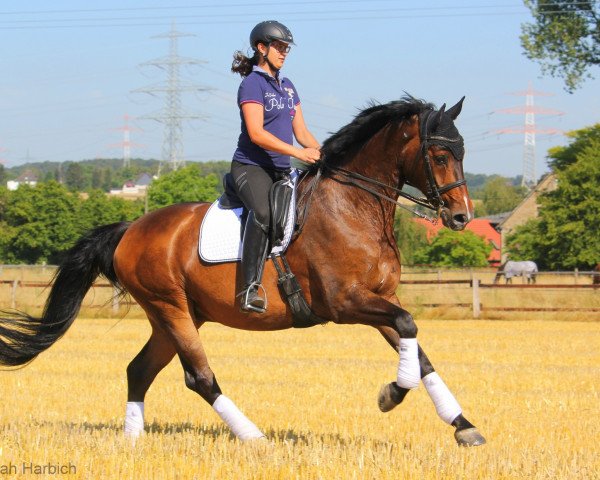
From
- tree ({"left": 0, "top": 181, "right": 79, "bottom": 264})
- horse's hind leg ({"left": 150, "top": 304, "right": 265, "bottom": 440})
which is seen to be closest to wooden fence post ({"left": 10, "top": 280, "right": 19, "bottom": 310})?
horse's hind leg ({"left": 150, "top": 304, "right": 265, "bottom": 440})

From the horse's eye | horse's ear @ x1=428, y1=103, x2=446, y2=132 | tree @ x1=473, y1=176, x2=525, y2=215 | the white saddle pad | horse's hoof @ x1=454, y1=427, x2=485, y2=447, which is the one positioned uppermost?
tree @ x1=473, y1=176, x2=525, y2=215

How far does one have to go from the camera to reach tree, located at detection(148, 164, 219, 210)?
107 m

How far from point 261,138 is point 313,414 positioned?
160 inches

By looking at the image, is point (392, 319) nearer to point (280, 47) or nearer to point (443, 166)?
point (443, 166)

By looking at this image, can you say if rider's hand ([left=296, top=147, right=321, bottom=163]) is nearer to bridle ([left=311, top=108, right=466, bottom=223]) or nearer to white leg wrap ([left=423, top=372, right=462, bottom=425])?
bridle ([left=311, top=108, right=466, bottom=223])

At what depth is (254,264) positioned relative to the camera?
820cm

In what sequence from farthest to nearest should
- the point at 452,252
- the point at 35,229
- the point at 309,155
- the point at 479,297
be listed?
the point at 452,252 < the point at 35,229 < the point at 479,297 < the point at 309,155

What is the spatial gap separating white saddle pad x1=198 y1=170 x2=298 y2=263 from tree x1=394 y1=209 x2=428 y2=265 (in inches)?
2683

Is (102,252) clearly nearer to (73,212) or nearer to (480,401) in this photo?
(480,401)

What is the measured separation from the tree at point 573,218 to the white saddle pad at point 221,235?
→ 183 feet

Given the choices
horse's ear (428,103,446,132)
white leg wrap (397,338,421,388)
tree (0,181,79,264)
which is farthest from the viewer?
tree (0,181,79,264)

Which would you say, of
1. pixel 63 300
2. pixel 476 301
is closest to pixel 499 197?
pixel 476 301

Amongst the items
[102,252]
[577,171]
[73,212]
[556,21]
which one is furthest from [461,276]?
[102,252]

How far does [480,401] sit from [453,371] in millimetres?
3878
